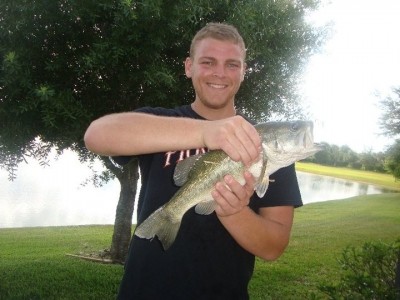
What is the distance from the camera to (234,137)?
90.6 inches

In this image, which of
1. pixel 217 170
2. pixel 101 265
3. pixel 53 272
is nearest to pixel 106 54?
pixel 217 170

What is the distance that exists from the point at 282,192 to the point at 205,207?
702mm

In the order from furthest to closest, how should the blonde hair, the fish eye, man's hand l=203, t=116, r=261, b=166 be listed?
the blonde hair → the fish eye → man's hand l=203, t=116, r=261, b=166

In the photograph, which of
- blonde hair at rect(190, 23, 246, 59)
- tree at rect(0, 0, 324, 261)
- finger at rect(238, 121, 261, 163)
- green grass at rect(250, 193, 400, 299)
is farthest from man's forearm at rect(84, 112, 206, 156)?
green grass at rect(250, 193, 400, 299)

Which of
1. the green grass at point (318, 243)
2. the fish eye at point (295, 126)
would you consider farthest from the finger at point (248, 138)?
the green grass at point (318, 243)

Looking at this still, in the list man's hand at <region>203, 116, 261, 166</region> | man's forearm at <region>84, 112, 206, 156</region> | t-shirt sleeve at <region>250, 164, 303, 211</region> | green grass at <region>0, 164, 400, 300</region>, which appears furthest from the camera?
→ green grass at <region>0, 164, 400, 300</region>

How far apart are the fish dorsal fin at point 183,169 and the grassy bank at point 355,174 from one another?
2711 inches

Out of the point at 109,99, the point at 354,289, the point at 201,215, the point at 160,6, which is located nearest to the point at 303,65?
the point at 160,6

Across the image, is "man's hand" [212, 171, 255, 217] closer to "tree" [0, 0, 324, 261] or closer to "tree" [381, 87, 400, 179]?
"tree" [0, 0, 324, 261]

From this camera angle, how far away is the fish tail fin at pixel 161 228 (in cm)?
278

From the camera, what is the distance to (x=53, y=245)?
1430 cm

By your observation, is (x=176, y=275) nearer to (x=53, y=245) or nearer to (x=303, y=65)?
(x=303, y=65)

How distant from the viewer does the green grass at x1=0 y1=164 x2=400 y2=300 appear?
8.56 m

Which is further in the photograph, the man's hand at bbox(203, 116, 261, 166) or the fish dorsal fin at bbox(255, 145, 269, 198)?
the fish dorsal fin at bbox(255, 145, 269, 198)
